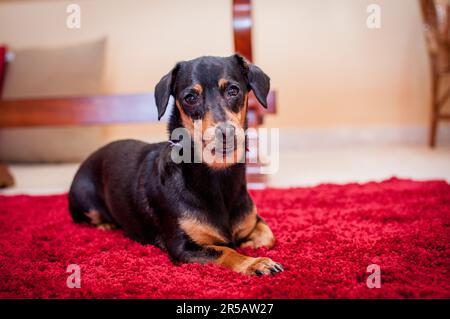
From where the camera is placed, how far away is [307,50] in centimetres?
392

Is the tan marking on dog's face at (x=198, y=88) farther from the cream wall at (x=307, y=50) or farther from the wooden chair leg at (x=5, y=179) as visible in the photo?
the cream wall at (x=307, y=50)

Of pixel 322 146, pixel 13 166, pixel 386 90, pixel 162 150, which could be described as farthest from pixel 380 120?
pixel 13 166

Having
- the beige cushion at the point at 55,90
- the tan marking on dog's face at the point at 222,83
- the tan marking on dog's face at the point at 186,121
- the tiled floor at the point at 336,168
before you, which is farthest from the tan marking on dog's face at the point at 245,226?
the beige cushion at the point at 55,90

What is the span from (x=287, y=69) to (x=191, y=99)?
8.84ft

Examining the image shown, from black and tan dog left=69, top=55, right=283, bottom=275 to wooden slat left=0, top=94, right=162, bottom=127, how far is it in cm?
103

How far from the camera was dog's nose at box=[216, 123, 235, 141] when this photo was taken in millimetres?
1305

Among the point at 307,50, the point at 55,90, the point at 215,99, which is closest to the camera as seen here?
the point at 215,99

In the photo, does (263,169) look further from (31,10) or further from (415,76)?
(31,10)

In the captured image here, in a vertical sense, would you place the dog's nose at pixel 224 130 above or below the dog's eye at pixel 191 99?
below

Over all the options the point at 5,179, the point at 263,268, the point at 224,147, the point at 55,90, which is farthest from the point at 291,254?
the point at 55,90

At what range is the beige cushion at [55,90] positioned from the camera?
12.2 feet

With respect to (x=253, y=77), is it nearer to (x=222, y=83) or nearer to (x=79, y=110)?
(x=222, y=83)

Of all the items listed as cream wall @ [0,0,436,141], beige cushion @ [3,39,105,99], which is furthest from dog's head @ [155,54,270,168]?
beige cushion @ [3,39,105,99]

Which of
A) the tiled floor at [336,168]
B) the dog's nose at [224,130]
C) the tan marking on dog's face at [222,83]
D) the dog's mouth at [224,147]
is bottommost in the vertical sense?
the tiled floor at [336,168]
